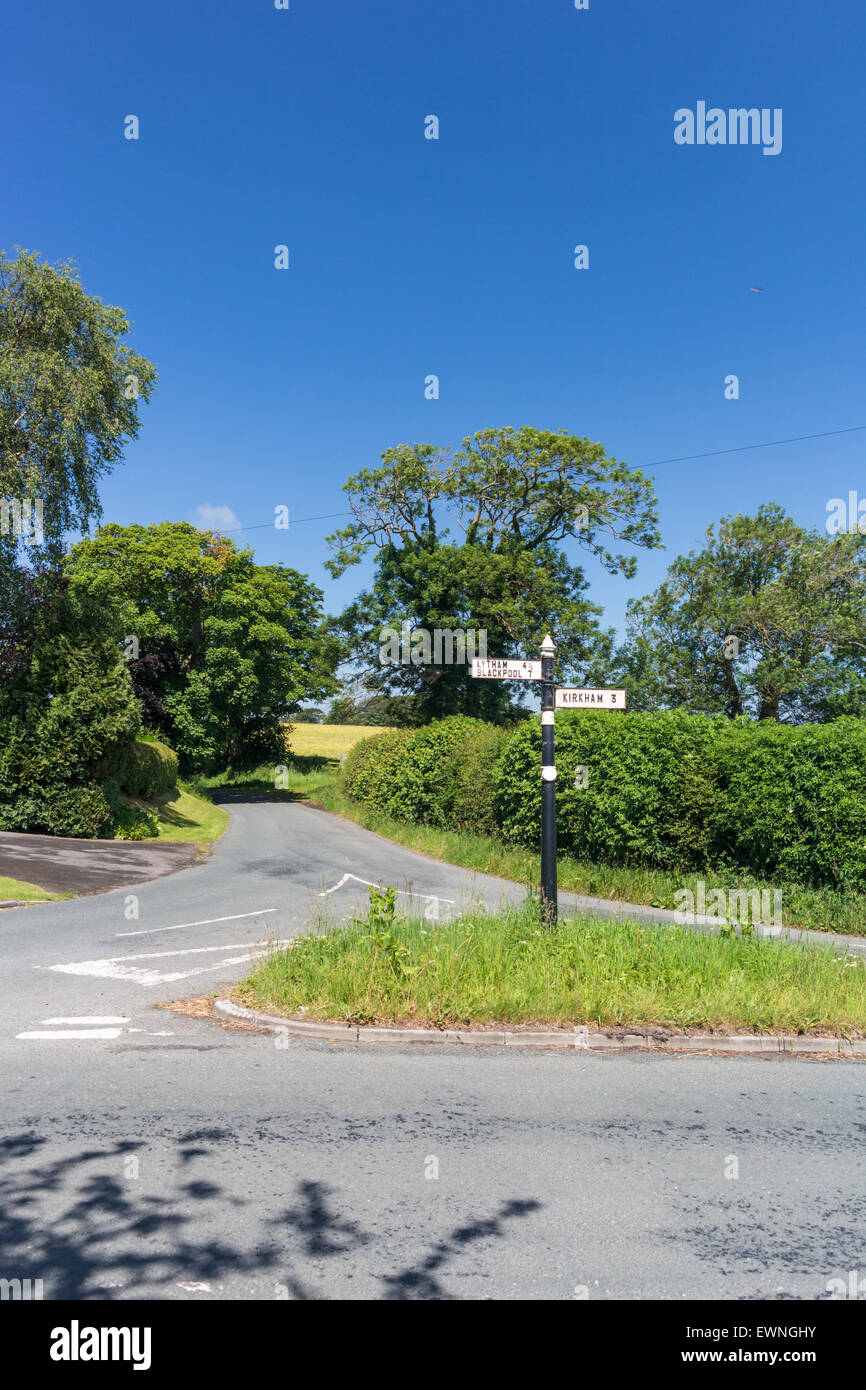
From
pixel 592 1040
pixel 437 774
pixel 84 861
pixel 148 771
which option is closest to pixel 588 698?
pixel 592 1040

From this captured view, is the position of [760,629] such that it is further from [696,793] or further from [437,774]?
[696,793]

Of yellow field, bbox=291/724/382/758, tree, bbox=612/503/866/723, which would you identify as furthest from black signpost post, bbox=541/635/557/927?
yellow field, bbox=291/724/382/758

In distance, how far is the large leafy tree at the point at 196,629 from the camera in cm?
4734

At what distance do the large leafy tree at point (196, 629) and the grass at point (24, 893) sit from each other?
99.9ft

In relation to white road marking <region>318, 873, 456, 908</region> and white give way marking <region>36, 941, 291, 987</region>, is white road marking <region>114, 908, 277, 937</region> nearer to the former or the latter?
white road marking <region>318, 873, 456, 908</region>

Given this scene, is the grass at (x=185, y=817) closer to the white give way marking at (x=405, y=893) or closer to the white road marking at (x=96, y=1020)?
the white give way marking at (x=405, y=893)

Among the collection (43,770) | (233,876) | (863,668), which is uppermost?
(863,668)

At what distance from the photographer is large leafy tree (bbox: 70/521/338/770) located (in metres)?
47.3

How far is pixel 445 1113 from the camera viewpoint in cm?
542

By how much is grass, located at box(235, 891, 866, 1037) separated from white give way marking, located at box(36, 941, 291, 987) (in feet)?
3.81

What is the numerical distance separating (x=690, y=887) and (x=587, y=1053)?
28.0 feet

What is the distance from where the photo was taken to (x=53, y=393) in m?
23.8
